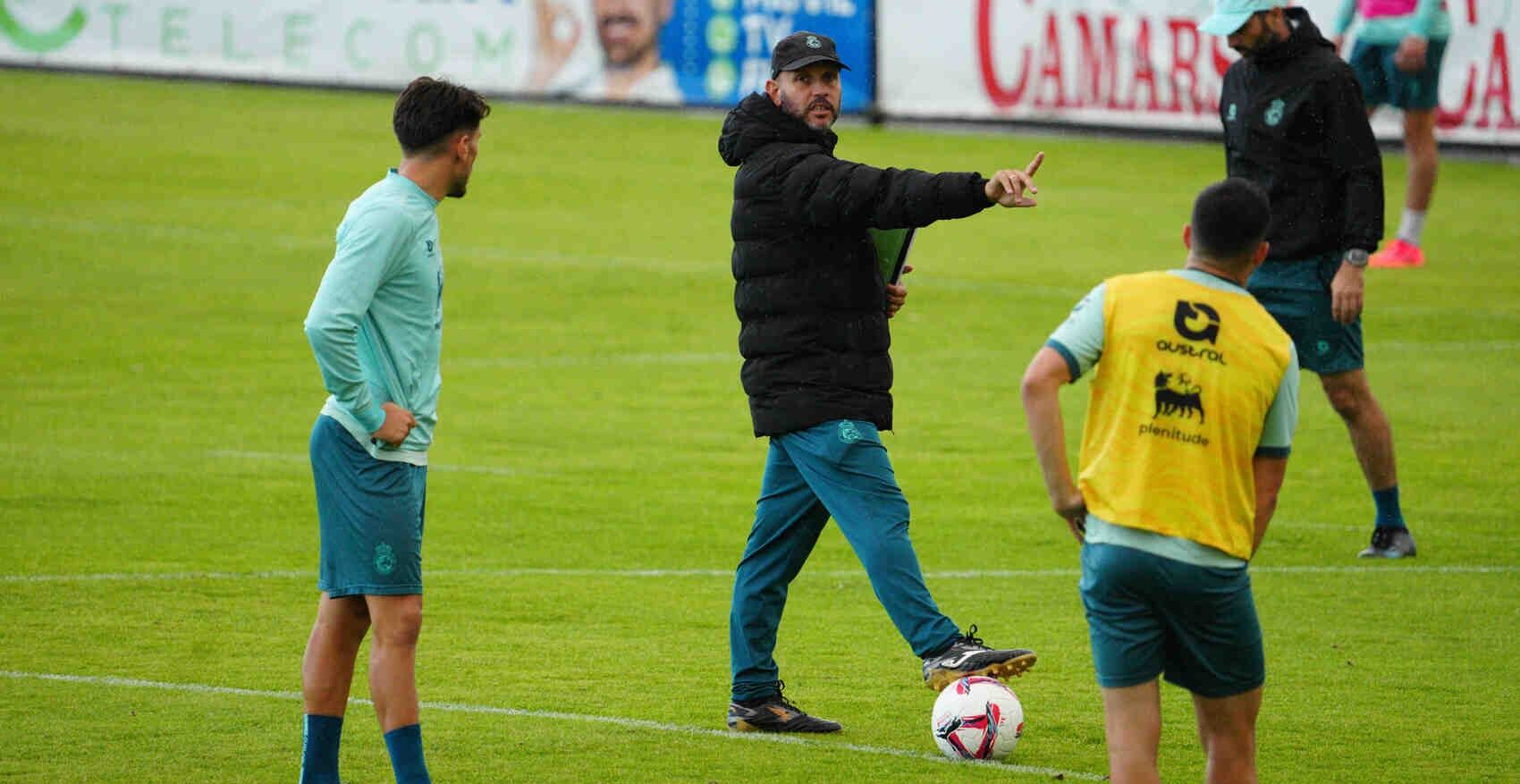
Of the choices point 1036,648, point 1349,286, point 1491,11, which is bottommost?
point 1036,648

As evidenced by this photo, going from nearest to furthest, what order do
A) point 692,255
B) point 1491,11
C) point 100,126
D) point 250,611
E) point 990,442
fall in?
point 250,611 → point 990,442 → point 692,255 → point 1491,11 → point 100,126

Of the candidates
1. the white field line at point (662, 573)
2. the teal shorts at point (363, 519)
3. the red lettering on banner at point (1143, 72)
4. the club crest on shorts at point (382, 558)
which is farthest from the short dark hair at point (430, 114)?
the red lettering on banner at point (1143, 72)

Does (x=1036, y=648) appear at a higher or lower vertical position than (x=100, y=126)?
lower

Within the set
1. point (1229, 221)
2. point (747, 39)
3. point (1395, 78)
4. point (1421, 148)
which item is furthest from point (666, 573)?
point (747, 39)

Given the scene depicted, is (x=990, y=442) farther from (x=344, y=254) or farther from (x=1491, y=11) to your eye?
(x=1491, y=11)

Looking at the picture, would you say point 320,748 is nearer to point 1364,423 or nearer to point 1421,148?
point 1364,423

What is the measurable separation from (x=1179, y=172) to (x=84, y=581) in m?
16.8

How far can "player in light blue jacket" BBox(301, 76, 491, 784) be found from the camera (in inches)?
234

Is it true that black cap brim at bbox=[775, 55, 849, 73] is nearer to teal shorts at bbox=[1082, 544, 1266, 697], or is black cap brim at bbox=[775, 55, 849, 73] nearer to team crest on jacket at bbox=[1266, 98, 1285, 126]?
teal shorts at bbox=[1082, 544, 1266, 697]

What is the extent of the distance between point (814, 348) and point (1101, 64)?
18.8 metres

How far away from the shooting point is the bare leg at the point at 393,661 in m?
6.06

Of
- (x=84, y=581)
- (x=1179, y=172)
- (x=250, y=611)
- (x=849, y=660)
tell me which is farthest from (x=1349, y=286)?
(x=1179, y=172)

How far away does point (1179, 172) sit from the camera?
24.0 m

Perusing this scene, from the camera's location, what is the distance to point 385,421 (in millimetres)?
5980
